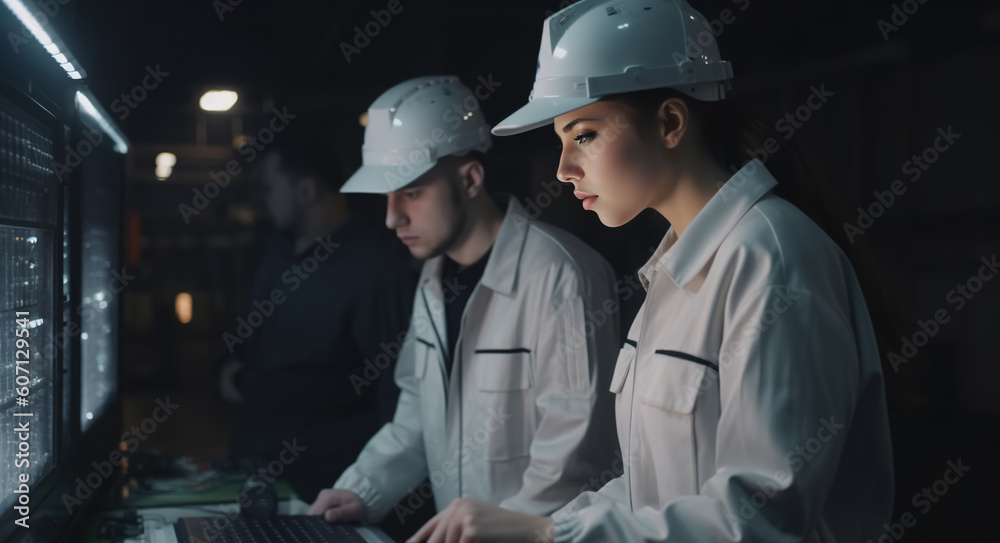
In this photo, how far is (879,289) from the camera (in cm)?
119

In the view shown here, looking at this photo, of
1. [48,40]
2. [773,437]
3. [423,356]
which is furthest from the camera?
[423,356]

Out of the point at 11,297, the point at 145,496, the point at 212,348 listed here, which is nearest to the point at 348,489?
the point at 145,496

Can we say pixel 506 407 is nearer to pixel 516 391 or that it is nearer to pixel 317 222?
pixel 516 391

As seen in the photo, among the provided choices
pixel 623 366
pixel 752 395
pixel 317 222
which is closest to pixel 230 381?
pixel 317 222

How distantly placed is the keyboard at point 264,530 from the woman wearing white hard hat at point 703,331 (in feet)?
1.45

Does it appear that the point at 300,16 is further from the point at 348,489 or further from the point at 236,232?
the point at 348,489

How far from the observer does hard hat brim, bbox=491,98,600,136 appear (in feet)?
3.91

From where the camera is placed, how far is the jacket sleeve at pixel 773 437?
3.12 feet

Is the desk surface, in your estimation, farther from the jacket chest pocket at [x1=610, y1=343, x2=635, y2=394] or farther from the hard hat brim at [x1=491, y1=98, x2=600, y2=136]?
the hard hat brim at [x1=491, y1=98, x2=600, y2=136]

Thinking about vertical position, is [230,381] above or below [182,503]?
above

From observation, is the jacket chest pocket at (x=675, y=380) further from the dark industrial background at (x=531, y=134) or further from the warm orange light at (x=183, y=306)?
the warm orange light at (x=183, y=306)

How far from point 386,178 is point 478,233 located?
0.28m

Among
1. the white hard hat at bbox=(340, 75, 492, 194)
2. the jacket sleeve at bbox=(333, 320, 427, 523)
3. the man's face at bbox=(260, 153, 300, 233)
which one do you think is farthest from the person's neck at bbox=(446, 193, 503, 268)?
the man's face at bbox=(260, 153, 300, 233)

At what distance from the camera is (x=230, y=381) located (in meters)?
3.11
